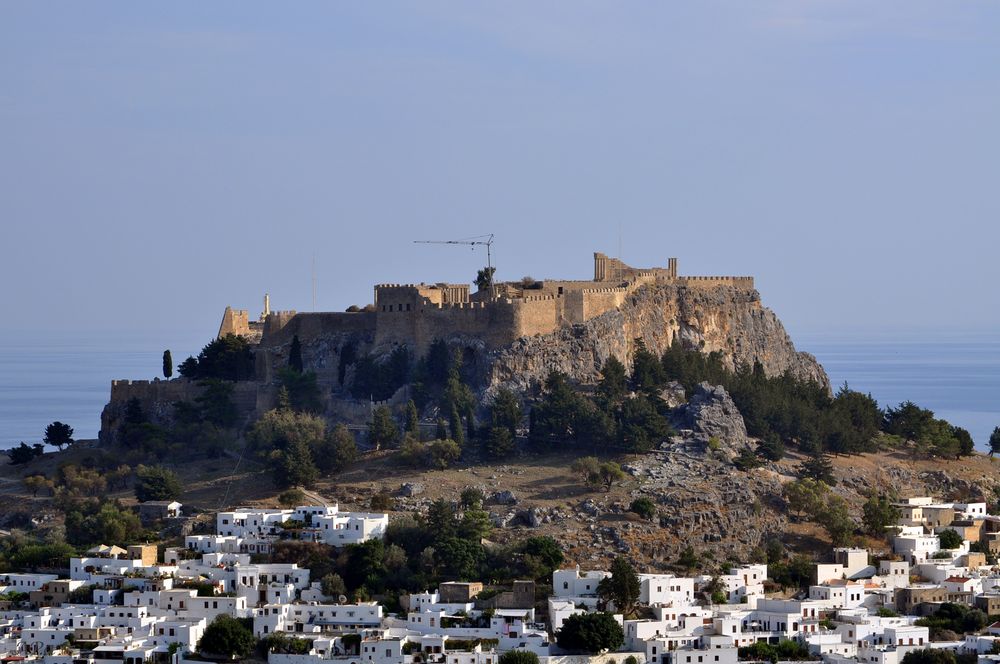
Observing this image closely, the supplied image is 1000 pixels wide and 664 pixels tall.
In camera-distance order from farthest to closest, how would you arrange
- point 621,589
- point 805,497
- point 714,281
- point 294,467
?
point 714,281, point 294,467, point 805,497, point 621,589

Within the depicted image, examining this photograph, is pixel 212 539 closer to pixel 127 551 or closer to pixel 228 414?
pixel 127 551

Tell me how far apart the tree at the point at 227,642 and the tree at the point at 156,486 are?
37.1ft

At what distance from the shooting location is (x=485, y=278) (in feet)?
279

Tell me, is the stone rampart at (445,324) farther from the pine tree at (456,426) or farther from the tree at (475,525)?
the tree at (475,525)

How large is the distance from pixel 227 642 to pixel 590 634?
9.36 metres

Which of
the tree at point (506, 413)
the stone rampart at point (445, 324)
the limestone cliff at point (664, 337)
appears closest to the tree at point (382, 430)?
the tree at point (506, 413)

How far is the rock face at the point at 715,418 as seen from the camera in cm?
7769

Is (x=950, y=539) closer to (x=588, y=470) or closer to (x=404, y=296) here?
(x=588, y=470)

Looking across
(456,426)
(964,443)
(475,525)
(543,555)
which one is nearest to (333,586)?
(475,525)

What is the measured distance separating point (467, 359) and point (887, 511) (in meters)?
14.8

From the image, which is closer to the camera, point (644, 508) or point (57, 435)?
point (644, 508)

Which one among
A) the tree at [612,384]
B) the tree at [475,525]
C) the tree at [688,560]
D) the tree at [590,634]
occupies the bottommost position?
the tree at [590,634]

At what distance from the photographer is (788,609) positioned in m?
67.0

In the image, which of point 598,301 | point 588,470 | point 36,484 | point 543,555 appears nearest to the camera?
point 543,555
